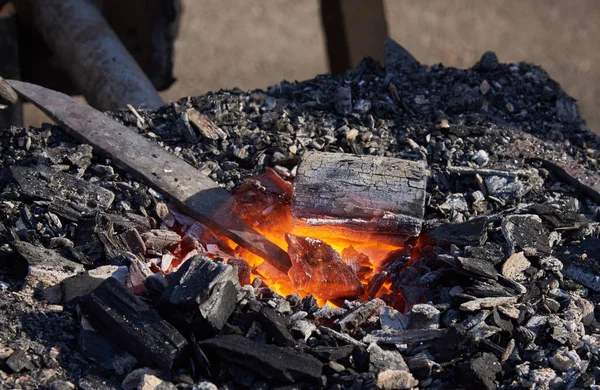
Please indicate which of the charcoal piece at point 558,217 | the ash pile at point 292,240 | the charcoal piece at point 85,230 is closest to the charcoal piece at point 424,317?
the ash pile at point 292,240

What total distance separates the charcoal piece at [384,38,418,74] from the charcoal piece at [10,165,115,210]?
6.45ft

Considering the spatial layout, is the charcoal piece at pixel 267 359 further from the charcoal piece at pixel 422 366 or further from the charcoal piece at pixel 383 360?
the charcoal piece at pixel 422 366

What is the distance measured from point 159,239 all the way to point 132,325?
2.14 ft

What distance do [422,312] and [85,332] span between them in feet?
4.04

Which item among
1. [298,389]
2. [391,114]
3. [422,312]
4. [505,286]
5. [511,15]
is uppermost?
[511,15]

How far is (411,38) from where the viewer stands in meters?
8.37

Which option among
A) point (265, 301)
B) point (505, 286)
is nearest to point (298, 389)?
point (265, 301)

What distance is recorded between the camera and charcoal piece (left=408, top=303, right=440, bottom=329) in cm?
270

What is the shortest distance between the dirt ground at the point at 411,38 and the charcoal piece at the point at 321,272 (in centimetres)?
478

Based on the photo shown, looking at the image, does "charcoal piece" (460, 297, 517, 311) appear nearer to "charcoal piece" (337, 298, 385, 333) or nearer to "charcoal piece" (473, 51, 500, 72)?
"charcoal piece" (337, 298, 385, 333)

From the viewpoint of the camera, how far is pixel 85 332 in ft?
8.36

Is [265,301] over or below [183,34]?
below

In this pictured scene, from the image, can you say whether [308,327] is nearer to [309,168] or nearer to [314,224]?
[314,224]

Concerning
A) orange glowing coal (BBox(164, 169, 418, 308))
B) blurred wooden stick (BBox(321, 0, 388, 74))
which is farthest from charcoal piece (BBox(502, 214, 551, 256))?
blurred wooden stick (BBox(321, 0, 388, 74))
